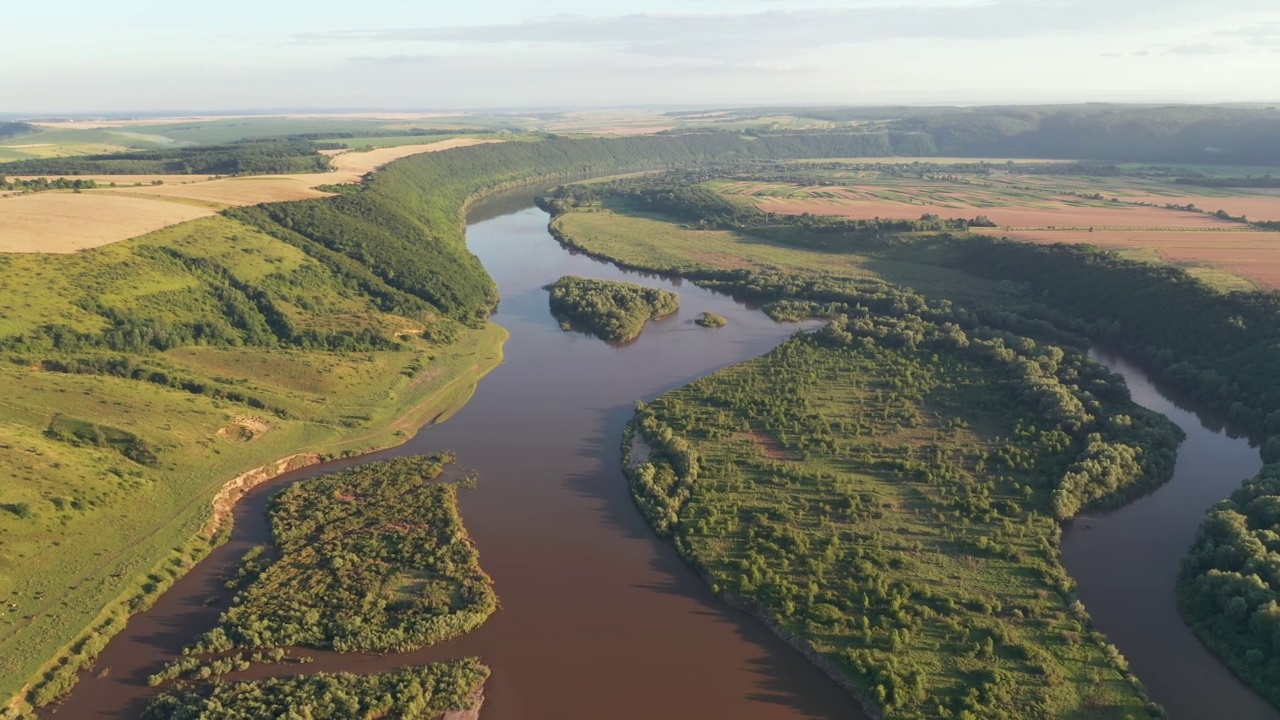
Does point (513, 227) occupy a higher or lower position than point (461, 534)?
higher

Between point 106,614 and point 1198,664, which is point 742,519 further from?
point 106,614

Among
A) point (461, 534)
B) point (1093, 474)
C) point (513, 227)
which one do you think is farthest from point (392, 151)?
point (1093, 474)

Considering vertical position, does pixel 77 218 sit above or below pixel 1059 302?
above

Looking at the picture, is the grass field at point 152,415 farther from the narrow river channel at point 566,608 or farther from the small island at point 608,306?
the small island at point 608,306

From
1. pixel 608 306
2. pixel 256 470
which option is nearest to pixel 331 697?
pixel 256 470

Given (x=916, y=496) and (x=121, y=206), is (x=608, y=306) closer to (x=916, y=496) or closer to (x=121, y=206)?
(x=916, y=496)
